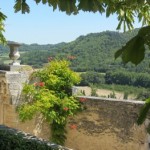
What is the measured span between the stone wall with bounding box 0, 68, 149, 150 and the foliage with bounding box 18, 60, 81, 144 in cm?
22

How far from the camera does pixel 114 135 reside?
24.7 feet

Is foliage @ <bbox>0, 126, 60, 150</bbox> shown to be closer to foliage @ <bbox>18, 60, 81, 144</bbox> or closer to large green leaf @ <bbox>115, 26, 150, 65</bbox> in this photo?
foliage @ <bbox>18, 60, 81, 144</bbox>

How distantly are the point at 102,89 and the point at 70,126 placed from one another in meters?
28.6

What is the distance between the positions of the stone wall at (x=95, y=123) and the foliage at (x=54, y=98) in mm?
219

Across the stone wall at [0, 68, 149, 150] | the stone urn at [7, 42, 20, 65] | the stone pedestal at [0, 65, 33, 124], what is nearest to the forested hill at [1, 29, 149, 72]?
the stone urn at [7, 42, 20, 65]

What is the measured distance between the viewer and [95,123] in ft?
25.4

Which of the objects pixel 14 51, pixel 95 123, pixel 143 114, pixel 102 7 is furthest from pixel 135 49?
pixel 14 51

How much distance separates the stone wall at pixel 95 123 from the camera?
734 centimetres

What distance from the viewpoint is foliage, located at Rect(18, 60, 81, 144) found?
25.9ft

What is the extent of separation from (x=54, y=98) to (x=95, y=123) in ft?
3.59

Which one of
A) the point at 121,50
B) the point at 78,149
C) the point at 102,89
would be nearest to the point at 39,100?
the point at 78,149

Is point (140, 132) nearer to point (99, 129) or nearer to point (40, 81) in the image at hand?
point (99, 129)

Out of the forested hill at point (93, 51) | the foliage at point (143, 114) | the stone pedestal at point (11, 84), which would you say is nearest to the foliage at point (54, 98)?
the stone pedestal at point (11, 84)

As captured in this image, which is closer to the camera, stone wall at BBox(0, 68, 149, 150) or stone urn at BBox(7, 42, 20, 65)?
stone wall at BBox(0, 68, 149, 150)
